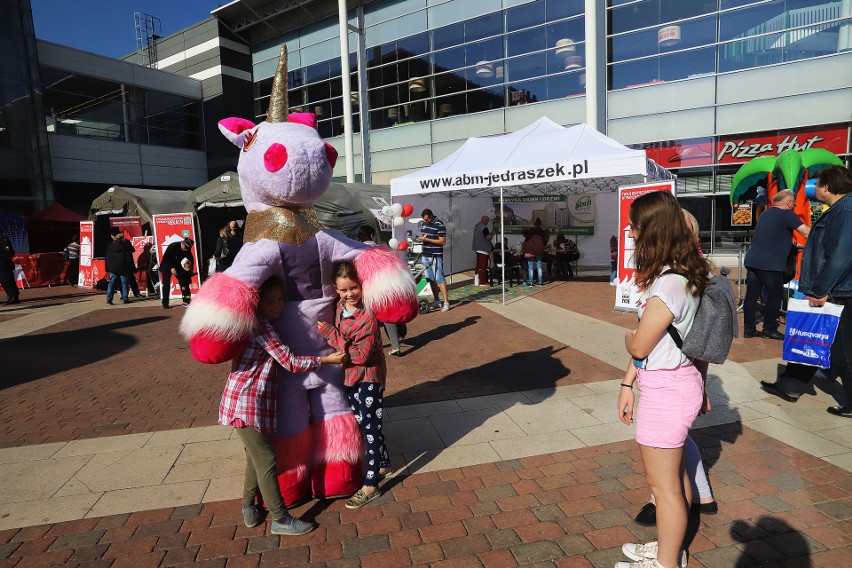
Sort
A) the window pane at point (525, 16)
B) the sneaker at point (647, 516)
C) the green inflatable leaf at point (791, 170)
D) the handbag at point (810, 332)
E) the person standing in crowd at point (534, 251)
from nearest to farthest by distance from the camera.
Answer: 1. the sneaker at point (647, 516)
2. the handbag at point (810, 332)
3. the green inflatable leaf at point (791, 170)
4. the person standing in crowd at point (534, 251)
5. the window pane at point (525, 16)

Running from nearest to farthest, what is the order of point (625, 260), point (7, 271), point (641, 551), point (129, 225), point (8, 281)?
1. point (641, 551)
2. point (625, 260)
3. point (7, 271)
4. point (8, 281)
5. point (129, 225)

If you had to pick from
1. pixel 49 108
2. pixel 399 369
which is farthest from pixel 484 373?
pixel 49 108

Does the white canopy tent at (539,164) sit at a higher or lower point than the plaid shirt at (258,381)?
higher

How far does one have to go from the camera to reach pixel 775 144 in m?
13.8

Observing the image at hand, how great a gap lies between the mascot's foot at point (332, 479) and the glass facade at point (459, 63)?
55.7 ft

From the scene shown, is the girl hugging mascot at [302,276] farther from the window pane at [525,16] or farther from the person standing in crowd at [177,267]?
the window pane at [525,16]

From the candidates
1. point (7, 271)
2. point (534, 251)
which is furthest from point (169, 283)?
point (534, 251)

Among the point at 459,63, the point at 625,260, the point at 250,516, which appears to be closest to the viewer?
the point at 250,516

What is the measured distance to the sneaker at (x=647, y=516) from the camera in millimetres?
2643

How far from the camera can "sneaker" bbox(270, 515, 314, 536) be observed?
106 inches

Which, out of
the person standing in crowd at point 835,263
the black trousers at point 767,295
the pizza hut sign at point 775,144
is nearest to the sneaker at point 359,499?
the person standing in crowd at point 835,263

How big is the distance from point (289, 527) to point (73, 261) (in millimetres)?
17269

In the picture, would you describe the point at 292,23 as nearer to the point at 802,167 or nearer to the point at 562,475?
the point at 802,167

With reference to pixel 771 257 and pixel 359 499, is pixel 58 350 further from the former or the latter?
pixel 771 257
